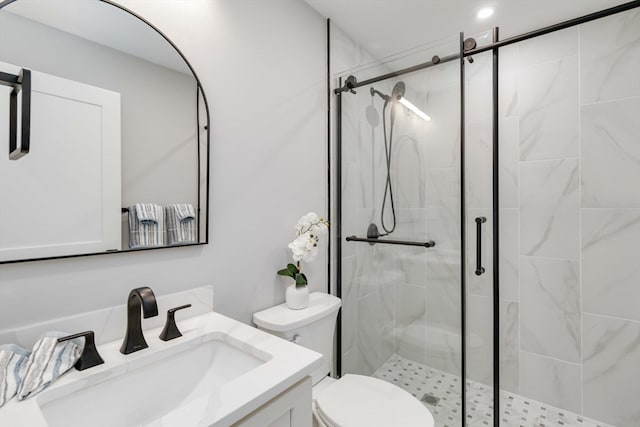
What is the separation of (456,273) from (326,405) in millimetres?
820

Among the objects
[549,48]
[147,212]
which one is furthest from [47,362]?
[549,48]

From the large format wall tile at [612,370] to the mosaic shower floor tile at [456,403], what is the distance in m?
0.11

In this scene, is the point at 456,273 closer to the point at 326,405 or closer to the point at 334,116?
the point at 326,405

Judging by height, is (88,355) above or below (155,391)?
above

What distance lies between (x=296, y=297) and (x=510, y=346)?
1.57m

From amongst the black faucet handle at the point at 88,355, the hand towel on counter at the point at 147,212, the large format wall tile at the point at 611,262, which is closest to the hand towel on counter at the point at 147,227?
the hand towel on counter at the point at 147,212

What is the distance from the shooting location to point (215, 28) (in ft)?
4.13

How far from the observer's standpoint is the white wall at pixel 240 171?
922 mm

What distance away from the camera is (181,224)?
1147mm

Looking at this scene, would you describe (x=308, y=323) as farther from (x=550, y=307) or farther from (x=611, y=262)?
(x=611, y=262)

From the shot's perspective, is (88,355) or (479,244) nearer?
(88,355)

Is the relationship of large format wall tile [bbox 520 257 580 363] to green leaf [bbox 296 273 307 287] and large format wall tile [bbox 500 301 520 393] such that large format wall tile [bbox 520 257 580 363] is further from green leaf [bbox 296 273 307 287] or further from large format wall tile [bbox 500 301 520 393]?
green leaf [bbox 296 273 307 287]

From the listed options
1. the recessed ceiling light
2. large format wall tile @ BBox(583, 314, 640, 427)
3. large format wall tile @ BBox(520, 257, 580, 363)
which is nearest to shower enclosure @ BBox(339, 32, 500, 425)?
the recessed ceiling light

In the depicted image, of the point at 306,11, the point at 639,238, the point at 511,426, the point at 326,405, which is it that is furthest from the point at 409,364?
the point at 306,11
